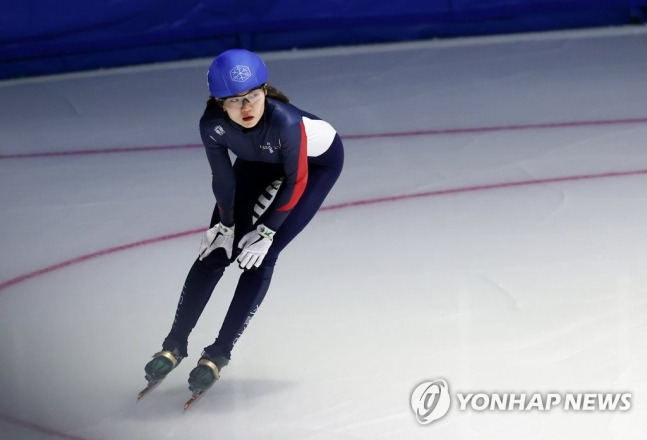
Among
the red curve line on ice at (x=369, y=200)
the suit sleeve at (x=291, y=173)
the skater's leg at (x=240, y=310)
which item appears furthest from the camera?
the red curve line on ice at (x=369, y=200)

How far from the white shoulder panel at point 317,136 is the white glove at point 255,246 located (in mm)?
294

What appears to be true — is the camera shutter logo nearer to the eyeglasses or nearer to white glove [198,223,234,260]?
white glove [198,223,234,260]

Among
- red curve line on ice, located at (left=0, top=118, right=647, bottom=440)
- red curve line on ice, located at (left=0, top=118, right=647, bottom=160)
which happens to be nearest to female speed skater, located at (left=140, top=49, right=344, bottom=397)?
red curve line on ice, located at (left=0, top=118, right=647, bottom=440)

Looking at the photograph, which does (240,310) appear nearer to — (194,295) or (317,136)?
(194,295)

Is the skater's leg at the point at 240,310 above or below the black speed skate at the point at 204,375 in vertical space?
above

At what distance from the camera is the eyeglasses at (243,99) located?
2.68 meters

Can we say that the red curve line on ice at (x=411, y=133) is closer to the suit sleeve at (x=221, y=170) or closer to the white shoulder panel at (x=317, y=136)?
the white shoulder panel at (x=317, y=136)

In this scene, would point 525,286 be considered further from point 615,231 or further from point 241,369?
point 241,369

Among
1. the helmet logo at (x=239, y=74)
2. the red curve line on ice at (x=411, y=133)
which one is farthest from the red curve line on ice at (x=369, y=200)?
the helmet logo at (x=239, y=74)

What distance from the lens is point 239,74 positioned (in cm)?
264

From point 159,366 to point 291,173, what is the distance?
657 millimetres

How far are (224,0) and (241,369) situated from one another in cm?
384

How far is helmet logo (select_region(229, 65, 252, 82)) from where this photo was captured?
2641 mm

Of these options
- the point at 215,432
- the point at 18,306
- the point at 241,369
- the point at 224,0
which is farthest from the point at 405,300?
the point at 224,0
